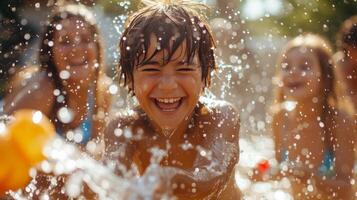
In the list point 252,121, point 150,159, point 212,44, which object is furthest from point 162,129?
point 252,121

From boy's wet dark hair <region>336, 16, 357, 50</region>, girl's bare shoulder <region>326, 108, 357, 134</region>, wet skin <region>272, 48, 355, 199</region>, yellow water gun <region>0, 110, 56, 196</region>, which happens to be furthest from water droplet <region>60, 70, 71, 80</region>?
boy's wet dark hair <region>336, 16, 357, 50</region>

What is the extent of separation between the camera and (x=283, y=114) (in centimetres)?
494

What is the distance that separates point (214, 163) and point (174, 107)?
0.36 metres

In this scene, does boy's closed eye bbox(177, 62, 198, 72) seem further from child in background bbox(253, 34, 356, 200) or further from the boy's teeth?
child in background bbox(253, 34, 356, 200)

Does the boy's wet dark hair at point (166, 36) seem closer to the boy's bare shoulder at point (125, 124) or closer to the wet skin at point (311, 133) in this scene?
the boy's bare shoulder at point (125, 124)

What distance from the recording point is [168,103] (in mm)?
3262

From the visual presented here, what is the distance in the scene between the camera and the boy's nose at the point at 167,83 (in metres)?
3.20

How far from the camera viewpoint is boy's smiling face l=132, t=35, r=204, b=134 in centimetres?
322

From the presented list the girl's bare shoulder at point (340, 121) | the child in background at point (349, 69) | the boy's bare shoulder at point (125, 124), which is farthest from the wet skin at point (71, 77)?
the child in background at point (349, 69)

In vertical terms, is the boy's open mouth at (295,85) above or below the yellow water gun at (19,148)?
above

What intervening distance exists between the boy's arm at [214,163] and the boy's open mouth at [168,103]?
25cm

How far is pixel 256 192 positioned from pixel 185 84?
5.97 feet

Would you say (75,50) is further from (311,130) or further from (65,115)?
(311,130)

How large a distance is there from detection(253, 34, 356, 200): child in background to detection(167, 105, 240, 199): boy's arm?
1.16 meters
